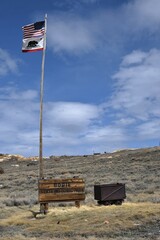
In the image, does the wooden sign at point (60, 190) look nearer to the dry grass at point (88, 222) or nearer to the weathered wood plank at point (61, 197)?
the weathered wood plank at point (61, 197)

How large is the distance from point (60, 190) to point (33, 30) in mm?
7720

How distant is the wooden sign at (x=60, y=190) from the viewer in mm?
17531

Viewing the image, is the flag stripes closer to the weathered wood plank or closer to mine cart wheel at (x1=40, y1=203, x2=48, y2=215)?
the weathered wood plank

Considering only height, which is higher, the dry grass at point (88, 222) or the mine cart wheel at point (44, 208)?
the mine cart wheel at point (44, 208)

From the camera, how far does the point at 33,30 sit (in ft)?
64.0

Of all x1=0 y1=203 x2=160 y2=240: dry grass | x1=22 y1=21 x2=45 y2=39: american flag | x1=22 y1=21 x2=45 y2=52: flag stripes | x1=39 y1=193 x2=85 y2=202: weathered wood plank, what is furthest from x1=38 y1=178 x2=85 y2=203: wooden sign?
x1=22 y1=21 x2=45 y2=39: american flag

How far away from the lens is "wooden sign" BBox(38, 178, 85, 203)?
17531mm

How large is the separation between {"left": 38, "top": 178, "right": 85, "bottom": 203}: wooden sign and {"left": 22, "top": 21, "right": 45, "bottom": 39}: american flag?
694 centimetres

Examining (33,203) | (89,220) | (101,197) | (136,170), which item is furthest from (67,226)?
(136,170)

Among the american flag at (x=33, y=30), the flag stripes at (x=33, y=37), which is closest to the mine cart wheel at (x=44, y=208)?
the flag stripes at (x=33, y=37)

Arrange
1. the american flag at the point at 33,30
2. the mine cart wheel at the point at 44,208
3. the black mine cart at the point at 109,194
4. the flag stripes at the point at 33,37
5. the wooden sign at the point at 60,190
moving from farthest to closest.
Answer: the american flag at the point at 33,30, the flag stripes at the point at 33,37, the black mine cart at the point at 109,194, the wooden sign at the point at 60,190, the mine cart wheel at the point at 44,208

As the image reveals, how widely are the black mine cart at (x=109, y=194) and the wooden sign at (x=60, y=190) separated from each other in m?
0.77

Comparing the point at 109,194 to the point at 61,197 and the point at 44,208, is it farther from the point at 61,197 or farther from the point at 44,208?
the point at 44,208

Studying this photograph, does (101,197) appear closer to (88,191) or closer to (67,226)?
(67,226)
